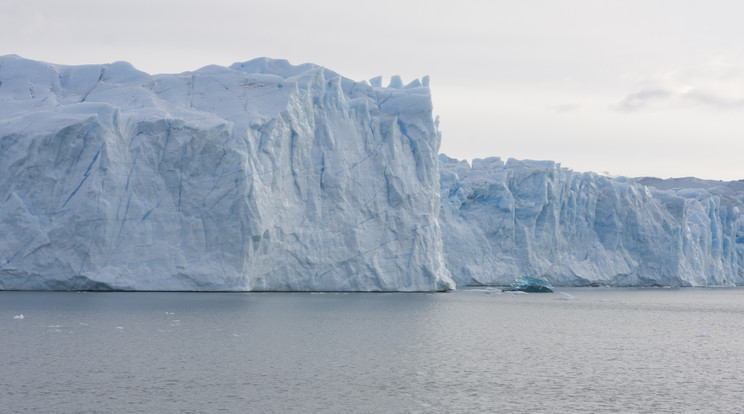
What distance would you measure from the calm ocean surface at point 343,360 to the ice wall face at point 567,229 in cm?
1918

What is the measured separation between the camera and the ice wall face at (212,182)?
3041cm

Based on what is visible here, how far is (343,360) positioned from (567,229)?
38350 millimetres

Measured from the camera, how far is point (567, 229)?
5300cm

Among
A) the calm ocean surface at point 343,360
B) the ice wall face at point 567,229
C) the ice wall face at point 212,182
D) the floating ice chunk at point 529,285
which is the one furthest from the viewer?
the ice wall face at point 567,229

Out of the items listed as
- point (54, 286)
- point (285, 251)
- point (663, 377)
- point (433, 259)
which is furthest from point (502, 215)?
point (663, 377)

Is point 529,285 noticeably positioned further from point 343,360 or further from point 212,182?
point 343,360

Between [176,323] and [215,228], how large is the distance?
10070 millimetres

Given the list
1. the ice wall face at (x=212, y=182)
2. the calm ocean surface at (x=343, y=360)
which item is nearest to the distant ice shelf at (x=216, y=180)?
the ice wall face at (x=212, y=182)

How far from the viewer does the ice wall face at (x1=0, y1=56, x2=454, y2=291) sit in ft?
99.8

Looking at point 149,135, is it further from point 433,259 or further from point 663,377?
point 663,377

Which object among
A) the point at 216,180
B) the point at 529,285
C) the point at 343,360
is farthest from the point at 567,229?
the point at 343,360

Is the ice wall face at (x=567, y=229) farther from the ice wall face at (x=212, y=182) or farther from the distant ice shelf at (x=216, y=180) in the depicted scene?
the ice wall face at (x=212, y=182)

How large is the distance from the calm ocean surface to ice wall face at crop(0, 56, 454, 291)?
207cm

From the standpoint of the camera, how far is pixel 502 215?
48688 millimetres
